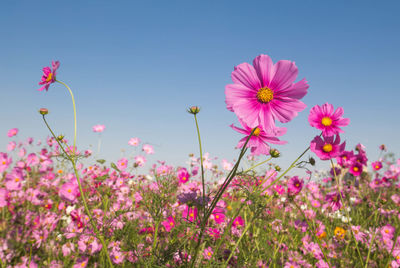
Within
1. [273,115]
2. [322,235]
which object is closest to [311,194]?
[322,235]

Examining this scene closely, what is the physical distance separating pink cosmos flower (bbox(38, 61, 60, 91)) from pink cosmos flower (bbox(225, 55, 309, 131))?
1.01 meters

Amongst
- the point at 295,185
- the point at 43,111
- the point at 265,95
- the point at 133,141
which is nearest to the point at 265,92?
the point at 265,95

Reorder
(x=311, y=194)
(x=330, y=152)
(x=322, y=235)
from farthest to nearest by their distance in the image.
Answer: (x=311, y=194), (x=322, y=235), (x=330, y=152)

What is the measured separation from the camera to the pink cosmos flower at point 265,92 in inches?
37.3

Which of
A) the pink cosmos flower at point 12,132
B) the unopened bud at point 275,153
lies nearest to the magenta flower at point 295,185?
the unopened bud at point 275,153

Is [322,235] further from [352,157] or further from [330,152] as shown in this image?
[330,152]

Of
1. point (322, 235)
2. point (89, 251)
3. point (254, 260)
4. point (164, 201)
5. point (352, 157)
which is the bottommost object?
point (89, 251)

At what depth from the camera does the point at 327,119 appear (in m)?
1.42

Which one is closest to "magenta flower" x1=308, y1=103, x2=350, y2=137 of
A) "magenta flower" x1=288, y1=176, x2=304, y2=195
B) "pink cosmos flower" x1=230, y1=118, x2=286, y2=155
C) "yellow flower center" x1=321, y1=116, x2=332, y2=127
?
"yellow flower center" x1=321, y1=116, x2=332, y2=127

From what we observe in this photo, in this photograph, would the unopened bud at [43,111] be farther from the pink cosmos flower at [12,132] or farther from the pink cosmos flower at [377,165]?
the pink cosmos flower at [377,165]

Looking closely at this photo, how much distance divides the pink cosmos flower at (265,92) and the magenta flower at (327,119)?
43 centimetres

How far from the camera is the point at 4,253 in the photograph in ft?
5.61

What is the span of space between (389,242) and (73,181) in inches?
98.6

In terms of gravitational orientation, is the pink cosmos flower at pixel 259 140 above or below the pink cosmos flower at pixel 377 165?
below
